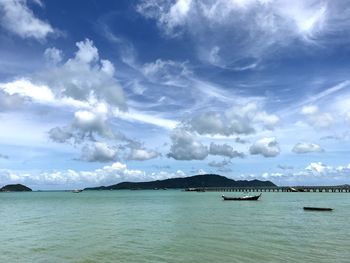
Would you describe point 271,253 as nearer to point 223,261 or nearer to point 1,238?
point 223,261

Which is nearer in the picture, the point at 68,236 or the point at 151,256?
the point at 151,256

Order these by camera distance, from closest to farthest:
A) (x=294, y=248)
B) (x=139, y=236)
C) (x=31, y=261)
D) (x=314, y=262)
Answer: (x=314, y=262), (x=31, y=261), (x=294, y=248), (x=139, y=236)

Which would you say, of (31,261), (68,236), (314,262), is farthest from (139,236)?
(314,262)

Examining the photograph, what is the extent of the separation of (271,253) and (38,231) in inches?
1226

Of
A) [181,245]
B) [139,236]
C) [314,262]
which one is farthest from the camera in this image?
[139,236]

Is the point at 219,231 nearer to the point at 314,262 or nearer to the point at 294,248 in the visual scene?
the point at 294,248

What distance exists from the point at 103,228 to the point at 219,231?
51.7ft

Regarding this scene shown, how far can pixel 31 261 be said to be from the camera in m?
32.7

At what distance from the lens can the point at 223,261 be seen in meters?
31.4

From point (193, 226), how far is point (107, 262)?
23.9 meters

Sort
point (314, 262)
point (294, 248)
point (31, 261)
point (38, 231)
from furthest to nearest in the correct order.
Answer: point (38, 231)
point (294, 248)
point (31, 261)
point (314, 262)

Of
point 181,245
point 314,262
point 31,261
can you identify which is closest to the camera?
point 314,262

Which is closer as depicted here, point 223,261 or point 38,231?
point 223,261

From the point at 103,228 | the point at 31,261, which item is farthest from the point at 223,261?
the point at 103,228
